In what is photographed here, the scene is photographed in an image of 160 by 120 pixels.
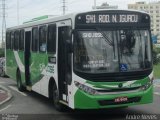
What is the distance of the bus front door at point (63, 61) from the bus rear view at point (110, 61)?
61cm

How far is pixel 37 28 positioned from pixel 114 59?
5.60 meters

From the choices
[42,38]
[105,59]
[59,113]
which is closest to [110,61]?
[105,59]

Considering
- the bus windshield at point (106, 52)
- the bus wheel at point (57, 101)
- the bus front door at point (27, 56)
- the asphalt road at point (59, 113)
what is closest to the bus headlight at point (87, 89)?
the bus windshield at point (106, 52)

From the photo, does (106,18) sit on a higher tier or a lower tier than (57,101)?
higher

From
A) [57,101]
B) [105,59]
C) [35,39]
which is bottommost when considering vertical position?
[57,101]

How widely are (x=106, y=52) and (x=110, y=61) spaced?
0.86ft

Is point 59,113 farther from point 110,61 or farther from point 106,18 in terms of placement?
point 106,18

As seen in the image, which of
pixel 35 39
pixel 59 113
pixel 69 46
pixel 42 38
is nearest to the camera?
pixel 69 46

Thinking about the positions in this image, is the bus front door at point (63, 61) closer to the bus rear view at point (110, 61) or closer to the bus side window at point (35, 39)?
the bus rear view at point (110, 61)

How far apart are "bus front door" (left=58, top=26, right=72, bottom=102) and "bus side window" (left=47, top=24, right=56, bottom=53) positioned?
24.0 inches

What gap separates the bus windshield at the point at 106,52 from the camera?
39.2ft

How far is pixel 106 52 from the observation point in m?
12.0

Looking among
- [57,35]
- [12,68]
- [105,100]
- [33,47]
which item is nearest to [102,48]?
[105,100]

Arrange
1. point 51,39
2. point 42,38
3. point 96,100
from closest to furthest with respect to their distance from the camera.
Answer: point 96,100, point 51,39, point 42,38
